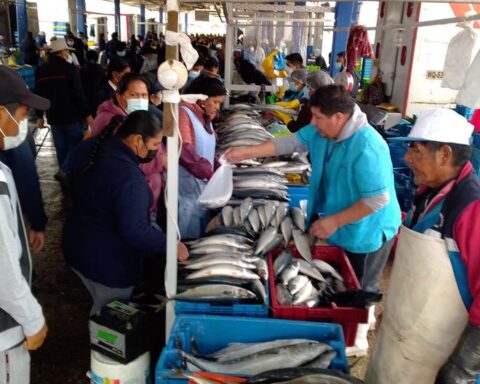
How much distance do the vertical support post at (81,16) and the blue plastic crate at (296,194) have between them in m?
21.1

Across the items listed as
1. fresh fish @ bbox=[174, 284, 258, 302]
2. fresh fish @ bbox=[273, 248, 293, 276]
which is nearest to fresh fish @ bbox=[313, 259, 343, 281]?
fresh fish @ bbox=[273, 248, 293, 276]

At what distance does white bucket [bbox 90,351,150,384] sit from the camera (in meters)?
2.38

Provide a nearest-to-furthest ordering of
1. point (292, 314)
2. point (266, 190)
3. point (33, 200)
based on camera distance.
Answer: point (292, 314)
point (33, 200)
point (266, 190)

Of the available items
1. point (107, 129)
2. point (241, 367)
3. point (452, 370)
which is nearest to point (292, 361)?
point (241, 367)

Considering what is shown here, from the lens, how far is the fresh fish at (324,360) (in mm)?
1976

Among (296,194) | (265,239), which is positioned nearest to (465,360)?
(265,239)

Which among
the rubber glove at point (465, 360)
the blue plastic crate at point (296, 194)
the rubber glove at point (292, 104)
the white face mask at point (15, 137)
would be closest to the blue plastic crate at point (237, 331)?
the rubber glove at point (465, 360)

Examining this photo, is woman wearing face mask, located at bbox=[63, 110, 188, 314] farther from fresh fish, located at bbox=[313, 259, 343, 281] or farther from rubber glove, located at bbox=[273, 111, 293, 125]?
rubber glove, located at bbox=[273, 111, 293, 125]

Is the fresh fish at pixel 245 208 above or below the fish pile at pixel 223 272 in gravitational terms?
above

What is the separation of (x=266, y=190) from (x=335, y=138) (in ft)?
3.32

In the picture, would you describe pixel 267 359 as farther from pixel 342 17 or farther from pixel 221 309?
pixel 342 17

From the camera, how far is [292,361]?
2.01 meters

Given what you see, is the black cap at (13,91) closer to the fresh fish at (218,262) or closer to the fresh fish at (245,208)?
the fresh fish at (218,262)

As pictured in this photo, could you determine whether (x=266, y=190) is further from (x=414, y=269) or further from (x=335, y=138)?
(x=414, y=269)
